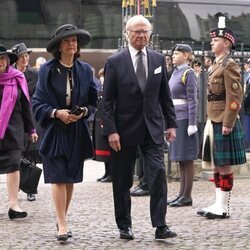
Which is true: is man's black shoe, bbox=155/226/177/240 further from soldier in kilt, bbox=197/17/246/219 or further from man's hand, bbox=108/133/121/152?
soldier in kilt, bbox=197/17/246/219

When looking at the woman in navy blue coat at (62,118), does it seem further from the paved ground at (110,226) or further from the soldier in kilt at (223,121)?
the soldier in kilt at (223,121)

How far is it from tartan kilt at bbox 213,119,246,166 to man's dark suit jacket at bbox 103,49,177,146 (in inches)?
46.5

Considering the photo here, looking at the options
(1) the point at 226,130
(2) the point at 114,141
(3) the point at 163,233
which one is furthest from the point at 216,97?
(3) the point at 163,233

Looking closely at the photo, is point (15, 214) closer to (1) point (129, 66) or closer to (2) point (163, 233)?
(2) point (163, 233)

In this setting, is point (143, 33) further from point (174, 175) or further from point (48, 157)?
point (174, 175)

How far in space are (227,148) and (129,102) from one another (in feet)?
4.93

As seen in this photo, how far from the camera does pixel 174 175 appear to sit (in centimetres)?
1183

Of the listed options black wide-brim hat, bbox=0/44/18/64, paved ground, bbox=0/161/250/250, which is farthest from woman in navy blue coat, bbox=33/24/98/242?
black wide-brim hat, bbox=0/44/18/64

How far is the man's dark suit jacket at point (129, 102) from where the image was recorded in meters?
7.19

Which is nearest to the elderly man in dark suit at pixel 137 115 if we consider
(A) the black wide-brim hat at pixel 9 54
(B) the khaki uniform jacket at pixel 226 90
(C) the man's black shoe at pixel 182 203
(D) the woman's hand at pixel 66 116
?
(D) the woman's hand at pixel 66 116

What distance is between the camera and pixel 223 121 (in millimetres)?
8180

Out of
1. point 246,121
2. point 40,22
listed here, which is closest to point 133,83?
point 246,121

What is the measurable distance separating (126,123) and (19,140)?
176 cm

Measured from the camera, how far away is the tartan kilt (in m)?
8.30
